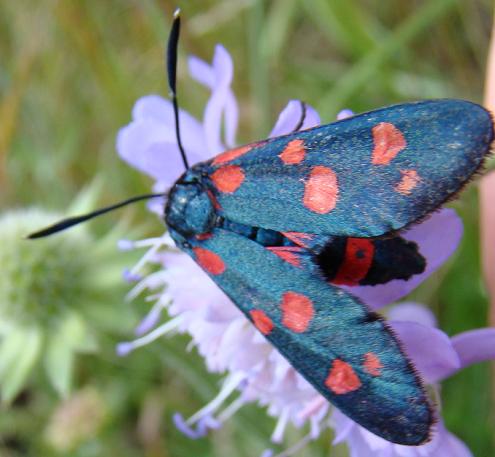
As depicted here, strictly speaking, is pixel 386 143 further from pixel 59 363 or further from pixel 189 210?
pixel 59 363

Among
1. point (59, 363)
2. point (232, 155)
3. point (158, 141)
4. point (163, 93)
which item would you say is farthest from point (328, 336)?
point (163, 93)

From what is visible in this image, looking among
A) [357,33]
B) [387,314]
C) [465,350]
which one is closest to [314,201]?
[465,350]

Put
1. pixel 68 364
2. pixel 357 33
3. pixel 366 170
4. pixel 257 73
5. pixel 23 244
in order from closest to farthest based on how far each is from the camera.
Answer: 1. pixel 366 170
2. pixel 68 364
3. pixel 23 244
4. pixel 257 73
5. pixel 357 33

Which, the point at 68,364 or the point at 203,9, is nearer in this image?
the point at 68,364

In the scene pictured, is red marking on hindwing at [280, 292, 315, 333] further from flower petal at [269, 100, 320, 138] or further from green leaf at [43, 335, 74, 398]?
green leaf at [43, 335, 74, 398]

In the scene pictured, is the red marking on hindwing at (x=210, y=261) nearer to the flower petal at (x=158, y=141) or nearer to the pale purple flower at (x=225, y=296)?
the pale purple flower at (x=225, y=296)

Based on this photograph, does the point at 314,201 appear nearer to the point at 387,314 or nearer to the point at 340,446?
the point at 387,314

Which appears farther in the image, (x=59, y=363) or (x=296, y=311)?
(x=59, y=363)
